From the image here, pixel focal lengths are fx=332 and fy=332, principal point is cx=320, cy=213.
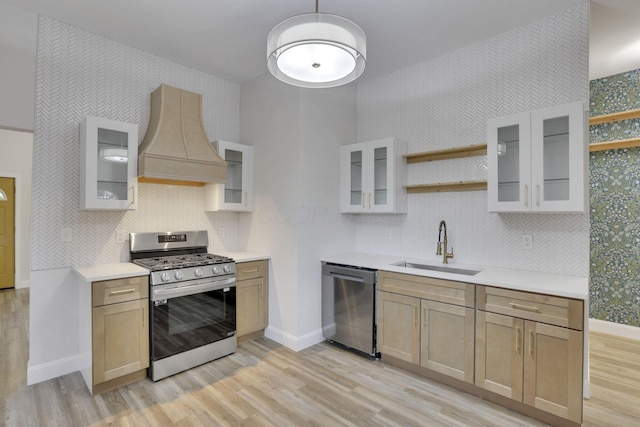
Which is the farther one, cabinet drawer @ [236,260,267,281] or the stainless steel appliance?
cabinet drawer @ [236,260,267,281]

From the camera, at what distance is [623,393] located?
97.7 inches

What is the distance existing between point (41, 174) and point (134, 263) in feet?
3.32

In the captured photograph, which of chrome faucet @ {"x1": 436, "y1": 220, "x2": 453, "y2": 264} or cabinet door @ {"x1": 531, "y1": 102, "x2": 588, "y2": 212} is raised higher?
cabinet door @ {"x1": 531, "y1": 102, "x2": 588, "y2": 212}

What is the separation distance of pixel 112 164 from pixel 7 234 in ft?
15.6

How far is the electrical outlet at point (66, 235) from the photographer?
2779mm

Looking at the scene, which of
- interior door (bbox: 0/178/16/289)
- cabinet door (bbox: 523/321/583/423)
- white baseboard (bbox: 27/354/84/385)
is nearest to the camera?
cabinet door (bbox: 523/321/583/423)

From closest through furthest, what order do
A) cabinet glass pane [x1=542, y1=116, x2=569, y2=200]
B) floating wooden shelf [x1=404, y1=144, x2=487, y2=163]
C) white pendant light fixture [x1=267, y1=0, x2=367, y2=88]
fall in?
white pendant light fixture [x1=267, y1=0, x2=367, y2=88] < cabinet glass pane [x1=542, y1=116, x2=569, y2=200] < floating wooden shelf [x1=404, y1=144, x2=487, y2=163]

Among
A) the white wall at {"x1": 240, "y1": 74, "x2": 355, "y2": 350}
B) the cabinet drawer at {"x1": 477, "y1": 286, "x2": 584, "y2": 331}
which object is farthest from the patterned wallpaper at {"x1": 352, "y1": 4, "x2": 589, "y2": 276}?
the cabinet drawer at {"x1": 477, "y1": 286, "x2": 584, "y2": 331}

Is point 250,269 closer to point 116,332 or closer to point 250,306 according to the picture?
point 250,306

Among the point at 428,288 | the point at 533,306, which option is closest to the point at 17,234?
the point at 428,288

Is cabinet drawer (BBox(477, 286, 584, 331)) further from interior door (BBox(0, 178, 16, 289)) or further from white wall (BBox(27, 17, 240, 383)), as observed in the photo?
interior door (BBox(0, 178, 16, 289))

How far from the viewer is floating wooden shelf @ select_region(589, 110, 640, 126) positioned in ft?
10.8

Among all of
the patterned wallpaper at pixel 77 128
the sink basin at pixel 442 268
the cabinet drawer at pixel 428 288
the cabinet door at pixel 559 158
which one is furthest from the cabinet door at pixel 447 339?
the patterned wallpaper at pixel 77 128

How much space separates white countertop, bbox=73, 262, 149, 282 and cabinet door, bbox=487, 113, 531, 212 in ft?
9.50
